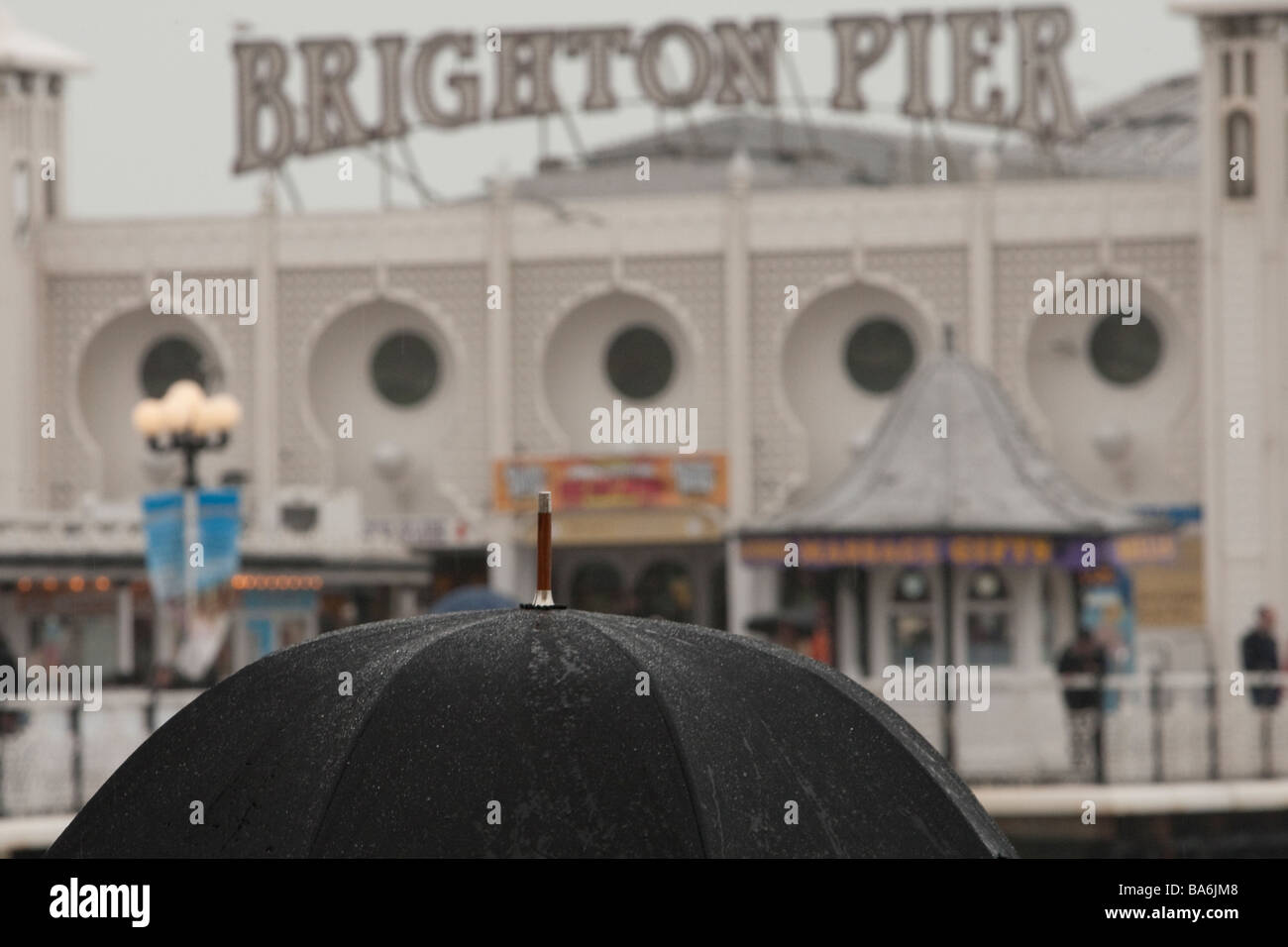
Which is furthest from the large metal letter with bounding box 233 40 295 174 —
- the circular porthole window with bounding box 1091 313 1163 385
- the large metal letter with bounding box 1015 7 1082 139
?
the circular porthole window with bounding box 1091 313 1163 385

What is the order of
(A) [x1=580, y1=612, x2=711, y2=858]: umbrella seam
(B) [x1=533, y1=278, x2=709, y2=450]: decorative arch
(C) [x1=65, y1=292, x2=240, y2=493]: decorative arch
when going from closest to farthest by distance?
1. (A) [x1=580, y1=612, x2=711, y2=858]: umbrella seam
2. (B) [x1=533, y1=278, x2=709, y2=450]: decorative arch
3. (C) [x1=65, y1=292, x2=240, y2=493]: decorative arch

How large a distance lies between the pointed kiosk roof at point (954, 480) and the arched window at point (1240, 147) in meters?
9.77

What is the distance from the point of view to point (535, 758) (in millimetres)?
4777

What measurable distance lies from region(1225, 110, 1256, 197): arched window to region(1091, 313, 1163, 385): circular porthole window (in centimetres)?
361

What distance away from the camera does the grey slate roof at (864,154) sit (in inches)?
1516

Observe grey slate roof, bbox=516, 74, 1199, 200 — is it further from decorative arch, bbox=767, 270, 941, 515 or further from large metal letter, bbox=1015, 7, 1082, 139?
decorative arch, bbox=767, 270, 941, 515

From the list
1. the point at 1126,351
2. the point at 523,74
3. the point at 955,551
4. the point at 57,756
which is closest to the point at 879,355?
the point at 1126,351

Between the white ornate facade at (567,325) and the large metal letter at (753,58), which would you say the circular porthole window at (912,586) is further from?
the large metal letter at (753,58)

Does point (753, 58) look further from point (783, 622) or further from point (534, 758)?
point (534, 758)

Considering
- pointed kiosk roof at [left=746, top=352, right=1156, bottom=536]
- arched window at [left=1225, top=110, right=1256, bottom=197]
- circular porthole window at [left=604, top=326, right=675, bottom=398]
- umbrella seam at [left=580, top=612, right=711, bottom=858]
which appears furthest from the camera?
circular porthole window at [left=604, top=326, right=675, bottom=398]

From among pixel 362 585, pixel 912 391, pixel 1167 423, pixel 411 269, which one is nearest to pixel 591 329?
pixel 411 269

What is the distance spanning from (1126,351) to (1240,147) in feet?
14.5

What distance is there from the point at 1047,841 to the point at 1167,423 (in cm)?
1675

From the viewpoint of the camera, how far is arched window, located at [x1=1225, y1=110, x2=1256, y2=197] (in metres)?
31.4
